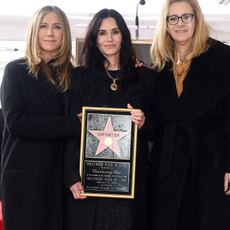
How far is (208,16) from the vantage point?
3.07 metres

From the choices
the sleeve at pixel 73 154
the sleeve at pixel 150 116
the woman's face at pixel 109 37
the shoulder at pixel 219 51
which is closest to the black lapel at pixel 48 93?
the sleeve at pixel 73 154

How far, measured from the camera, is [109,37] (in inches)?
77.4

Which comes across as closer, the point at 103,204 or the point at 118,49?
the point at 103,204

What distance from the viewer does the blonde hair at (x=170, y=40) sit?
6.56ft

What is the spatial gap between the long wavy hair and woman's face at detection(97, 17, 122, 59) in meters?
0.02

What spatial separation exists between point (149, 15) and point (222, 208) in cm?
207

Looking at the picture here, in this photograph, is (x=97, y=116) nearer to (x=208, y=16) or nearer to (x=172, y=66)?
(x=172, y=66)

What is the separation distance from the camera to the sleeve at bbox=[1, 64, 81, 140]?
180 centimetres

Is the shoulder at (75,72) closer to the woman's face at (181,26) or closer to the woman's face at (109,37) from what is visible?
the woman's face at (109,37)

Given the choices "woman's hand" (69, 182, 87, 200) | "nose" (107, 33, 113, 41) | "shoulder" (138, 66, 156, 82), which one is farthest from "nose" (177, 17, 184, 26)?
"woman's hand" (69, 182, 87, 200)

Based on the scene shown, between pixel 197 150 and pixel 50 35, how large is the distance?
1.23 metres

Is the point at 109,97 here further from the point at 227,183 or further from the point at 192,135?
the point at 227,183

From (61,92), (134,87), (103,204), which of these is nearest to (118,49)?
(134,87)

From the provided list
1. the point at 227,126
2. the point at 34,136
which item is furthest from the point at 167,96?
the point at 34,136
